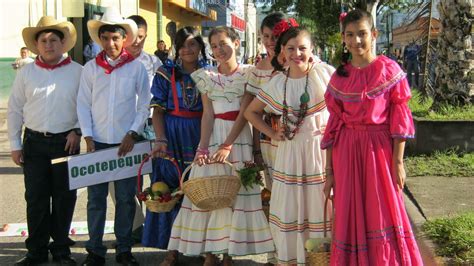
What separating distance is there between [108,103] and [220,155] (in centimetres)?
99

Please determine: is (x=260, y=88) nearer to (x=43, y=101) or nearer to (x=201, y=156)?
(x=201, y=156)

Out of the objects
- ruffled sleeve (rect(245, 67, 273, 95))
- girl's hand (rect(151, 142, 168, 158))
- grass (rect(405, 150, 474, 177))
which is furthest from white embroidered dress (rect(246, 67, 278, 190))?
grass (rect(405, 150, 474, 177))

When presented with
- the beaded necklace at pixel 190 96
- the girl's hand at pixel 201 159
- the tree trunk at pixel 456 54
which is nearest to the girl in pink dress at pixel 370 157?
the girl's hand at pixel 201 159

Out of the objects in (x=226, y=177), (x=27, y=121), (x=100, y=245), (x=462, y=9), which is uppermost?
(x=462, y=9)

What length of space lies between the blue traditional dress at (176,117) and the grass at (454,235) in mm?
2165

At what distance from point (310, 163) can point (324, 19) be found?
100.0 feet

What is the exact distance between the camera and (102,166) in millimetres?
4523

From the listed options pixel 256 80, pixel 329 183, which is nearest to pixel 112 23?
pixel 256 80

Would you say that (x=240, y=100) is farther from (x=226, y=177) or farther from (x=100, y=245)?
(x=100, y=245)

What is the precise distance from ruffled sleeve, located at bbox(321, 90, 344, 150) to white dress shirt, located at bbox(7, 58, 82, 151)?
80.8 inches

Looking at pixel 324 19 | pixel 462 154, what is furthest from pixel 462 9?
pixel 324 19

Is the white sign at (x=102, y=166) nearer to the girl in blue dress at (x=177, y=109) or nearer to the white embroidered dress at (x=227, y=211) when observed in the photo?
the girl in blue dress at (x=177, y=109)

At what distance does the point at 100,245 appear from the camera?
4.67 metres

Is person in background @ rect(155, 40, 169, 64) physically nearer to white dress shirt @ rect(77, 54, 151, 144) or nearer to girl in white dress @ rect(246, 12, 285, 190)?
white dress shirt @ rect(77, 54, 151, 144)
